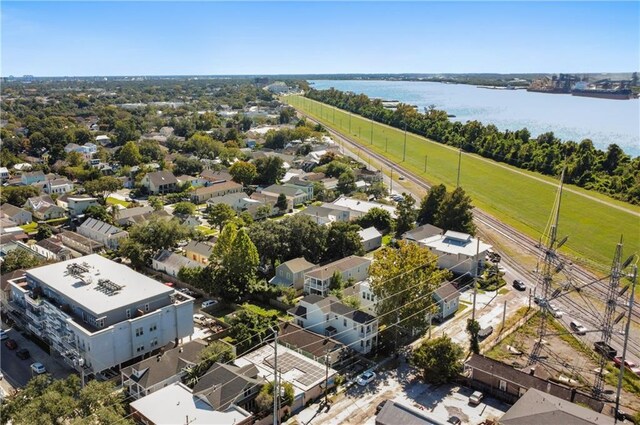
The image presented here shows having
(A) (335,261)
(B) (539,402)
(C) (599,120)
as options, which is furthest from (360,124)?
(B) (539,402)

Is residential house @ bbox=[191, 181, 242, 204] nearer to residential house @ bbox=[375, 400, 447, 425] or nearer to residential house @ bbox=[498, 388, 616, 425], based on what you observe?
residential house @ bbox=[375, 400, 447, 425]

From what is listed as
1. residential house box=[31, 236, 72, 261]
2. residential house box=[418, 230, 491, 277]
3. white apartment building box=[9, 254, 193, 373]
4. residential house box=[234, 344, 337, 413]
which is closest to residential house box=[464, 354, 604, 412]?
residential house box=[234, 344, 337, 413]

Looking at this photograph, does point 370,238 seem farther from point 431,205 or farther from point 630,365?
point 630,365

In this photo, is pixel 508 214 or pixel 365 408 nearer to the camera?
pixel 365 408

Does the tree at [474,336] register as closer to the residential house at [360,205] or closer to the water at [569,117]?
the residential house at [360,205]

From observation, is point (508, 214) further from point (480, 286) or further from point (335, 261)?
point (335, 261)

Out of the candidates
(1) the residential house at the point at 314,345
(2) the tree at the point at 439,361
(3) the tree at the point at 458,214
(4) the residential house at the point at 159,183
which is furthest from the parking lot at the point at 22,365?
(4) the residential house at the point at 159,183
